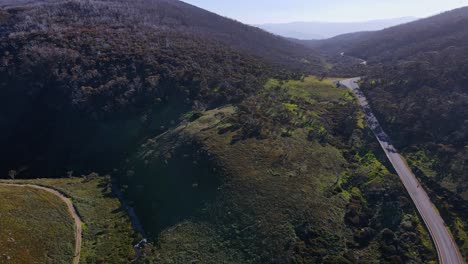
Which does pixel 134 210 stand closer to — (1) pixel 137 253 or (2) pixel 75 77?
(1) pixel 137 253

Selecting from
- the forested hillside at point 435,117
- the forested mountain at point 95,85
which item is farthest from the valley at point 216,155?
the forested mountain at point 95,85

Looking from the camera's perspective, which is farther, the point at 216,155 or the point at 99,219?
the point at 216,155

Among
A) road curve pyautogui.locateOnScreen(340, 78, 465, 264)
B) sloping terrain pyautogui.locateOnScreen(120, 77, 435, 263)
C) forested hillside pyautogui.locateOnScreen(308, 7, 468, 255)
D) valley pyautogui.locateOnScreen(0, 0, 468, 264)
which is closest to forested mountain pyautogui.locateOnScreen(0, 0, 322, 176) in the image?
valley pyautogui.locateOnScreen(0, 0, 468, 264)

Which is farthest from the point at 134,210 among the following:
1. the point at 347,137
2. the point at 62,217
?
the point at 347,137

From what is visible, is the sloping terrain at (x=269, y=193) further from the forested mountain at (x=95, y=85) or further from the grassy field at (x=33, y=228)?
the forested mountain at (x=95, y=85)

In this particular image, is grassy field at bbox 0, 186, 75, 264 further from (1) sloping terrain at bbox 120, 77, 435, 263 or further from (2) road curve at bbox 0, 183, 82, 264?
(1) sloping terrain at bbox 120, 77, 435, 263

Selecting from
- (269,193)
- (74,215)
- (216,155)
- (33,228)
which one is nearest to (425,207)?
(269,193)

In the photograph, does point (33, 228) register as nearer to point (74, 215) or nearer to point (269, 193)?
point (74, 215)

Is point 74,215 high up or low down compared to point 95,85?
down
